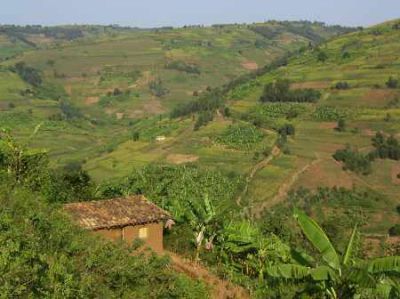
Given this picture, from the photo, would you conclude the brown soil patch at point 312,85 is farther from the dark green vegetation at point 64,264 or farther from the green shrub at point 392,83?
the dark green vegetation at point 64,264

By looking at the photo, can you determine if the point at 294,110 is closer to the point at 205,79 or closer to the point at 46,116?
the point at 46,116

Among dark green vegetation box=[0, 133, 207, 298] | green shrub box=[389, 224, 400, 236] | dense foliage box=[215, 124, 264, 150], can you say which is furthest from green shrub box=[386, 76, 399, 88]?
dark green vegetation box=[0, 133, 207, 298]

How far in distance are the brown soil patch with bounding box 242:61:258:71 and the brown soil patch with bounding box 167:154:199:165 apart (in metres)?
111

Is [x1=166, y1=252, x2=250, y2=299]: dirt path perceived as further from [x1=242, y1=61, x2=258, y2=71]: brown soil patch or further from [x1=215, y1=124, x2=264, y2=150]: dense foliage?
[x1=242, y1=61, x2=258, y2=71]: brown soil patch

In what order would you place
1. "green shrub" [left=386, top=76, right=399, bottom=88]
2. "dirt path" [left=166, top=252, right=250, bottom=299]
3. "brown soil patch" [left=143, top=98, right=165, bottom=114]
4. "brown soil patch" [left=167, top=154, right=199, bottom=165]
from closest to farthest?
1. "dirt path" [left=166, top=252, right=250, bottom=299]
2. "brown soil patch" [left=167, top=154, right=199, bottom=165]
3. "green shrub" [left=386, top=76, right=399, bottom=88]
4. "brown soil patch" [left=143, top=98, right=165, bottom=114]

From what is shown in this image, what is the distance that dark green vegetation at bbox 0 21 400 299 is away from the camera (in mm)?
26308

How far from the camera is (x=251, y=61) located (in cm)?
19025

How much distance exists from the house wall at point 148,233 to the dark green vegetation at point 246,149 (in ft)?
5.59

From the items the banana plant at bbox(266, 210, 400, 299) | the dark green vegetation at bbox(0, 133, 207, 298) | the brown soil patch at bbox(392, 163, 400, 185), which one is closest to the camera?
the dark green vegetation at bbox(0, 133, 207, 298)

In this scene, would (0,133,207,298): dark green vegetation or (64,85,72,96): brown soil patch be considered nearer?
(0,133,207,298): dark green vegetation

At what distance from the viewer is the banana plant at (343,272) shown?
48.0 feet

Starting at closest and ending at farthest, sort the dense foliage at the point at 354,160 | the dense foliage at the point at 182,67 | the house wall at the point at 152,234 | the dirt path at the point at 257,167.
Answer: the house wall at the point at 152,234 → the dirt path at the point at 257,167 → the dense foliage at the point at 354,160 → the dense foliage at the point at 182,67

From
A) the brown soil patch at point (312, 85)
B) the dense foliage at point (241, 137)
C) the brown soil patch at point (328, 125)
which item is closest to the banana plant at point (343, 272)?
the dense foliage at point (241, 137)

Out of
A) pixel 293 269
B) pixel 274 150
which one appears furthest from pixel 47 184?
pixel 274 150
